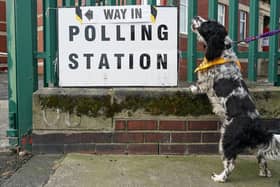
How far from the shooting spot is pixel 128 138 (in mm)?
3693

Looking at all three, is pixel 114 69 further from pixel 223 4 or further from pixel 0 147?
pixel 223 4

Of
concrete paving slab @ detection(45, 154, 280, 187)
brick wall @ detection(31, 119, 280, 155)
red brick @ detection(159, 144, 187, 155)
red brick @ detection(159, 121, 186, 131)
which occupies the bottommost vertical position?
concrete paving slab @ detection(45, 154, 280, 187)

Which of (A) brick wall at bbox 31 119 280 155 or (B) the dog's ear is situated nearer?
(B) the dog's ear

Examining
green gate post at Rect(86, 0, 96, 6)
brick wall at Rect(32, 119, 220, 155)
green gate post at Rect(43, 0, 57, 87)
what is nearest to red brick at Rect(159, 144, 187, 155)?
brick wall at Rect(32, 119, 220, 155)

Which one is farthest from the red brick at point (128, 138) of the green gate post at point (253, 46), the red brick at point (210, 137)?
the green gate post at point (253, 46)

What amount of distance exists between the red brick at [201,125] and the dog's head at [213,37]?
2.62ft

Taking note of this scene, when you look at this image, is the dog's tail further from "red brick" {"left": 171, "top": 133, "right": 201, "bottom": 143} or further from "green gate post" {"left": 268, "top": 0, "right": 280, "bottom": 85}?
"green gate post" {"left": 268, "top": 0, "right": 280, "bottom": 85}

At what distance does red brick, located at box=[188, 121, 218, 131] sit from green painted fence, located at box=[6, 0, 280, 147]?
1.82ft

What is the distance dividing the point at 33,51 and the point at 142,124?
1.50 m

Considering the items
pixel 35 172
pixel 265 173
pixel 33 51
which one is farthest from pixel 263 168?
pixel 33 51

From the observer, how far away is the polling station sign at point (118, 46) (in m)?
3.69

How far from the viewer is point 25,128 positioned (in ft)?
12.8

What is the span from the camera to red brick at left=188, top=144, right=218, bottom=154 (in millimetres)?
3715

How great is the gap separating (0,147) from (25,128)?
1.32ft
